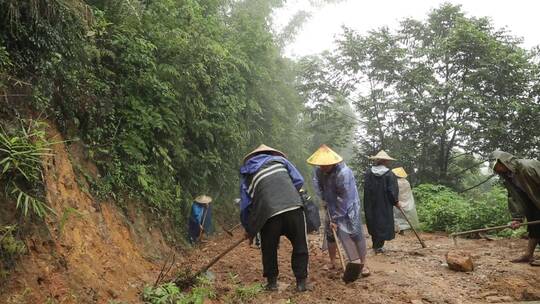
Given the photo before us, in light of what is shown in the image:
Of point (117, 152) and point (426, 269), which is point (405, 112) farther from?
point (117, 152)

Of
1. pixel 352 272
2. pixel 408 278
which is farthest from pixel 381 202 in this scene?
pixel 352 272

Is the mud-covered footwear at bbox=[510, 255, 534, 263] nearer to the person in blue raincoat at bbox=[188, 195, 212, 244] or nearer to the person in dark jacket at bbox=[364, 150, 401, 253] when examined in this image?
the person in dark jacket at bbox=[364, 150, 401, 253]

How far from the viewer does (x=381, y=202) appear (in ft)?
24.8

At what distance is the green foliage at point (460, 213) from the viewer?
383 inches

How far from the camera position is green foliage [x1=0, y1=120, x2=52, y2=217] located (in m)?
3.46

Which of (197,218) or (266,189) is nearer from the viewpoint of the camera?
(266,189)

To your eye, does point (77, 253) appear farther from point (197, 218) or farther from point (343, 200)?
point (197, 218)

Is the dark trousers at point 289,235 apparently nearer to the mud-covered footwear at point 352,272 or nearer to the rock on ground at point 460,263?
the mud-covered footwear at point 352,272

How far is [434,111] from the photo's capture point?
15.9 metres

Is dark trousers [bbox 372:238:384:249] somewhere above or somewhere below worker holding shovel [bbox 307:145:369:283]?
below

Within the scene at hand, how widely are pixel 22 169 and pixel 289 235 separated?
9.18ft

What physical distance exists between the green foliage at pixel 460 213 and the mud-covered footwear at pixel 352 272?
5995 millimetres

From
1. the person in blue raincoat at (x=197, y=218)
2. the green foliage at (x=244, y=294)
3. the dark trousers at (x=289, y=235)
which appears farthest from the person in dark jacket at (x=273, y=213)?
the person in blue raincoat at (x=197, y=218)

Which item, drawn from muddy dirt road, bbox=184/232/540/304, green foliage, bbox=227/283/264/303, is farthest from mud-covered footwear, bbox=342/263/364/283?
green foliage, bbox=227/283/264/303
